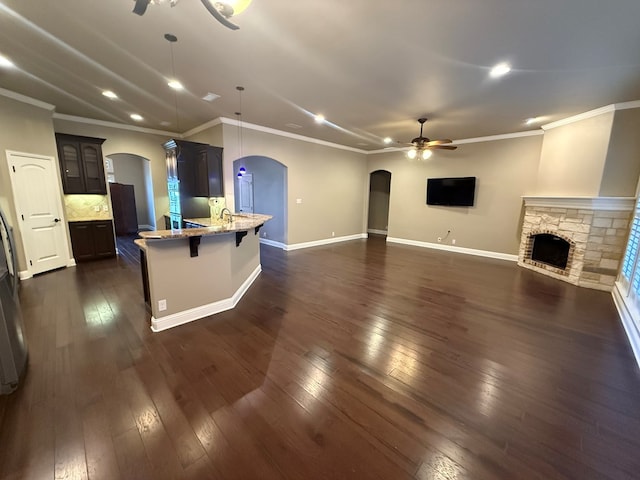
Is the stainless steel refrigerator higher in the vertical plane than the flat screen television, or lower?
lower

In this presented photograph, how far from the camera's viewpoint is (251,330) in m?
2.91

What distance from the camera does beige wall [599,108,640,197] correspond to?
4.11 meters

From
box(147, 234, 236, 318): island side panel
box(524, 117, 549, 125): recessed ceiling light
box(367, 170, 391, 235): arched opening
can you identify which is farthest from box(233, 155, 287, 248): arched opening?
box(524, 117, 549, 125): recessed ceiling light

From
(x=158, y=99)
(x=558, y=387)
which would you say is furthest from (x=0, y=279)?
(x=558, y=387)

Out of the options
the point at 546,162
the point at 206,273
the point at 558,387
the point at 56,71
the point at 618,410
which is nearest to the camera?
the point at 618,410

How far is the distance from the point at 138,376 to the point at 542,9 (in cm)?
442

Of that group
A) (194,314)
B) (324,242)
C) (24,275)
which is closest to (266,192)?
(324,242)

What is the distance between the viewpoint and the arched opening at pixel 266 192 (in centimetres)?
698

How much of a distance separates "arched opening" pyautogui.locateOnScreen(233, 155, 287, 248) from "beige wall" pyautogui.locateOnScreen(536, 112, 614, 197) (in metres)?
5.77

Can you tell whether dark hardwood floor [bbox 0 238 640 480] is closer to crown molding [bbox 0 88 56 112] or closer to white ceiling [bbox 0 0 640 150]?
white ceiling [bbox 0 0 640 150]

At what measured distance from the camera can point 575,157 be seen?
4773 millimetres

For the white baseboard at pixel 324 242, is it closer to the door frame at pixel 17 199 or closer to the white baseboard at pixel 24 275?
the door frame at pixel 17 199

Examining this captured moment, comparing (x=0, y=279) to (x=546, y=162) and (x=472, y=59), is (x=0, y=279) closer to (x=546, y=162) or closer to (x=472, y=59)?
(x=472, y=59)

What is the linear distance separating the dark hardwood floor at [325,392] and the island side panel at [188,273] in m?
0.30
